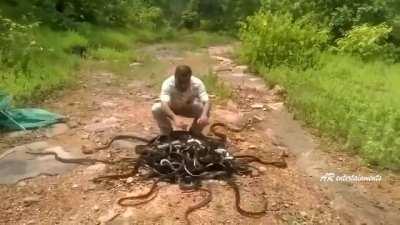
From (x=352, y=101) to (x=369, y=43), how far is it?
9.89 feet

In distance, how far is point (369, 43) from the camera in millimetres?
10219

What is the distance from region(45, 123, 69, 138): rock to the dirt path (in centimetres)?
1

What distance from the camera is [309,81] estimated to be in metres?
8.86

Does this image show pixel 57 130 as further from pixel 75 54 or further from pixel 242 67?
pixel 242 67

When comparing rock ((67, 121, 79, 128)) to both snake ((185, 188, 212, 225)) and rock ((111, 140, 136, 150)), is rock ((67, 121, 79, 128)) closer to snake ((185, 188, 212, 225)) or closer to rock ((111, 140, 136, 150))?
rock ((111, 140, 136, 150))

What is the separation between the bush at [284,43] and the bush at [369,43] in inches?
18.2

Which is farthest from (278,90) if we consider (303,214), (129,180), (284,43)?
(303,214)

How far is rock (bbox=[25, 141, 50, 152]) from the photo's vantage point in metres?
6.00

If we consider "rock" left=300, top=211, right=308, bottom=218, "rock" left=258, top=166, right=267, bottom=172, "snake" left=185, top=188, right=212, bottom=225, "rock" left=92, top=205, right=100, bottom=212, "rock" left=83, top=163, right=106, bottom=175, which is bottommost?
"rock" left=83, top=163, right=106, bottom=175

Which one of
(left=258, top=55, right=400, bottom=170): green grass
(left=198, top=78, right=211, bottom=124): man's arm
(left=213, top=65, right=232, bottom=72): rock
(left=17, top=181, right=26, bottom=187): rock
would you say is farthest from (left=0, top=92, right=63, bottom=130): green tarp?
(left=213, top=65, right=232, bottom=72): rock

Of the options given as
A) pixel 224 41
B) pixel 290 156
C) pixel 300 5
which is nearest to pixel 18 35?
pixel 290 156

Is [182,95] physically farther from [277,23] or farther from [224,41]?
[224,41]

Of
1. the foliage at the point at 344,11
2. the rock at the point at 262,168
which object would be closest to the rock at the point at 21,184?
the rock at the point at 262,168

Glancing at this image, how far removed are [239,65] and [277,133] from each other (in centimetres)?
452
